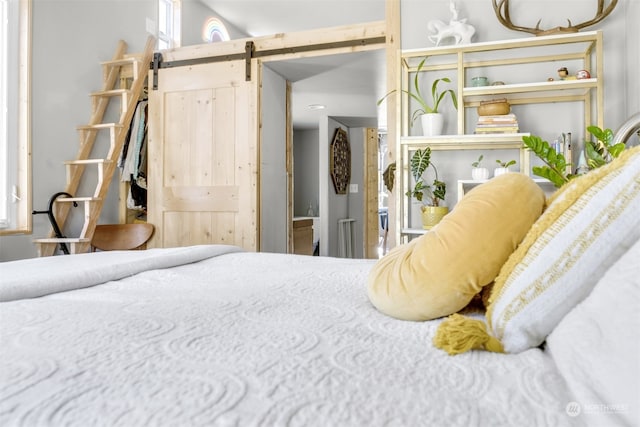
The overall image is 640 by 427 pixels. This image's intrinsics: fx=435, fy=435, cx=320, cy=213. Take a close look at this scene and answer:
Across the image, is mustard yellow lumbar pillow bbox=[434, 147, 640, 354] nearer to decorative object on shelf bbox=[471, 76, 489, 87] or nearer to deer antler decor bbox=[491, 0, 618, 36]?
decorative object on shelf bbox=[471, 76, 489, 87]

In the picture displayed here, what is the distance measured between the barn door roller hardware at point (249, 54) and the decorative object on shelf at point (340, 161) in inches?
97.0

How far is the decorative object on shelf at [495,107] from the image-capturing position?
2562 millimetres

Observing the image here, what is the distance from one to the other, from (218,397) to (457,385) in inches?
11.8

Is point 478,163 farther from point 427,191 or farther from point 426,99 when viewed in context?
point 426,99

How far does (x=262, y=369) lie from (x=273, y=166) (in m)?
3.20

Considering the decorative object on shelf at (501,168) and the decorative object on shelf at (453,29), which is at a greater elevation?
the decorative object on shelf at (453,29)

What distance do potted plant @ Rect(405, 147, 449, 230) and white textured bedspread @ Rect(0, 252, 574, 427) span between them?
186cm

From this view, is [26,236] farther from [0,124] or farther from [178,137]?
[178,137]

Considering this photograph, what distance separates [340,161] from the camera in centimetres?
618

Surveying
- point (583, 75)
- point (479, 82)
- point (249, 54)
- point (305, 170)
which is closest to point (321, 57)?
point (249, 54)

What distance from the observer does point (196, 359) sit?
0.63 metres

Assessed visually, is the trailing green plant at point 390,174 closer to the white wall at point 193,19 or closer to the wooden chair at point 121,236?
the wooden chair at point 121,236

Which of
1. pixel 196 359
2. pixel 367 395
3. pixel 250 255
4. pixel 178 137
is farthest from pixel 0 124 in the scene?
pixel 367 395

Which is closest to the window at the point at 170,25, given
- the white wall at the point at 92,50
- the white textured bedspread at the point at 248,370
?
the white wall at the point at 92,50
